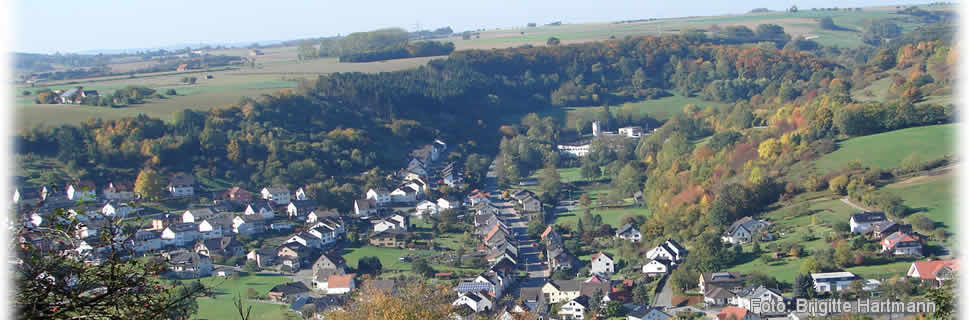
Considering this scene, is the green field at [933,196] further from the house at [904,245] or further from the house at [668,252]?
the house at [668,252]

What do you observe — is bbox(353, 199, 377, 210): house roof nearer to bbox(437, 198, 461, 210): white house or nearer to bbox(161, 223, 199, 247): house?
bbox(437, 198, 461, 210): white house

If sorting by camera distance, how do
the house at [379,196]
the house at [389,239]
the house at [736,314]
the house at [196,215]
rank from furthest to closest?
1. the house at [379,196]
2. the house at [196,215]
3. the house at [389,239]
4. the house at [736,314]

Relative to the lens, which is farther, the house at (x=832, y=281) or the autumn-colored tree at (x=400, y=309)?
the house at (x=832, y=281)

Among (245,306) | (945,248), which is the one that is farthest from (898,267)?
(245,306)

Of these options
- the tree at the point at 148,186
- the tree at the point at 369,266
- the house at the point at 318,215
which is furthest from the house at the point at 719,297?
the tree at the point at 148,186

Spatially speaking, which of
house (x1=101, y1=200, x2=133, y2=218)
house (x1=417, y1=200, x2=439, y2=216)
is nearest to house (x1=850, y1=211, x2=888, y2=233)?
house (x1=417, y1=200, x2=439, y2=216)

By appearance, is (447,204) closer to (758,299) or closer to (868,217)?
(868,217)

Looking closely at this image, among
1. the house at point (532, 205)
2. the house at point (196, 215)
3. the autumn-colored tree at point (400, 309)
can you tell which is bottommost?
the house at point (532, 205)

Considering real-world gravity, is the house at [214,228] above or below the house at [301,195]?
above
